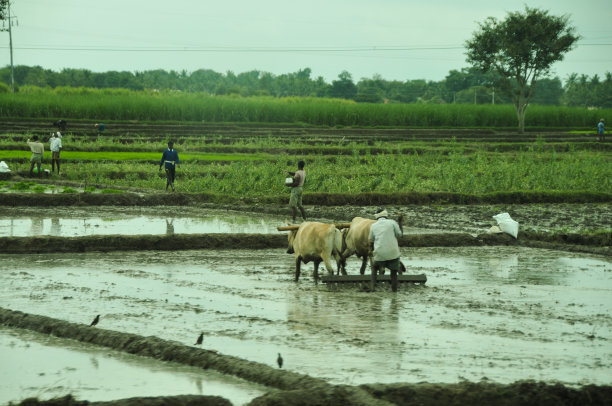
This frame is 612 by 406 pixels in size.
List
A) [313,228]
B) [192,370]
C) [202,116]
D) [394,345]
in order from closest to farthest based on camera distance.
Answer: [192,370] < [394,345] < [313,228] < [202,116]

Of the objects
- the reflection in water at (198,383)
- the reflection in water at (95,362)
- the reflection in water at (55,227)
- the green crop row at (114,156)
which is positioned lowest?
the reflection in water at (95,362)

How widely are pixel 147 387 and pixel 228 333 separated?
1739mm

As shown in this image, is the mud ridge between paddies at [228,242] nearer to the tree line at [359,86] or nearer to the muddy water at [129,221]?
the muddy water at [129,221]

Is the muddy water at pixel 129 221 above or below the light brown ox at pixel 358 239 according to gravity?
below

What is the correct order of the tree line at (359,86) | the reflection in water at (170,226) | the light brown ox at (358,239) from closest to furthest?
1. the light brown ox at (358,239)
2. the reflection in water at (170,226)
3. the tree line at (359,86)

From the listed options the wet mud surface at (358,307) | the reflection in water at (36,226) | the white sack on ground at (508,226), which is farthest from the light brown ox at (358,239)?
the reflection in water at (36,226)

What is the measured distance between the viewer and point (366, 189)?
834 inches

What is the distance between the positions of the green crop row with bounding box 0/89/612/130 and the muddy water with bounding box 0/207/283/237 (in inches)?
1274

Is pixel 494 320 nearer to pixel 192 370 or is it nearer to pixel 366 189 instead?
pixel 192 370

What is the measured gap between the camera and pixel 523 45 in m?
52.3

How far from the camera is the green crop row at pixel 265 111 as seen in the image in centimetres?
4930

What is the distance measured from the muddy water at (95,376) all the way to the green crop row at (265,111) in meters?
44.0

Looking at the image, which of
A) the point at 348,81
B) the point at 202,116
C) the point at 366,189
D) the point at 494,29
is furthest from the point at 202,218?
the point at 348,81

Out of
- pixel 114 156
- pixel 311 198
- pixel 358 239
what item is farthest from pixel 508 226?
pixel 114 156
